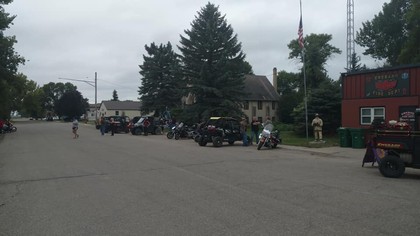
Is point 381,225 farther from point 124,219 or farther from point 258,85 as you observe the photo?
point 258,85

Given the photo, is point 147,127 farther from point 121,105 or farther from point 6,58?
point 121,105

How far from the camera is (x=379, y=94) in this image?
78.0 feet

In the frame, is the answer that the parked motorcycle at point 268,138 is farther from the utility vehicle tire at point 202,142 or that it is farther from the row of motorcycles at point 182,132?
the row of motorcycles at point 182,132

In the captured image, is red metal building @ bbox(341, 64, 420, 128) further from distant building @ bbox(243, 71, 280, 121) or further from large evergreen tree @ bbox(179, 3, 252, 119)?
distant building @ bbox(243, 71, 280, 121)

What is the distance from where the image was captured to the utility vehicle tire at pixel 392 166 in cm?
1137

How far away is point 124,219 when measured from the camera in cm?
678

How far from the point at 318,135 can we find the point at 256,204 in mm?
16224

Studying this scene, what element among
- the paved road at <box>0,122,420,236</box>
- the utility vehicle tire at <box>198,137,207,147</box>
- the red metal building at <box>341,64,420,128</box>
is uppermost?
the red metal building at <box>341,64,420,128</box>

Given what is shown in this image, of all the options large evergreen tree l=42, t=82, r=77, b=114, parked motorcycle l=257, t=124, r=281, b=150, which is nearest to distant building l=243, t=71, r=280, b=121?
parked motorcycle l=257, t=124, r=281, b=150

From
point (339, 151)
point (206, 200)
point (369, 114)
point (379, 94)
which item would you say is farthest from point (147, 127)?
point (206, 200)

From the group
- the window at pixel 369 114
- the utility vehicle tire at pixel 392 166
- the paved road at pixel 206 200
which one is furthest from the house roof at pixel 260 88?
the utility vehicle tire at pixel 392 166

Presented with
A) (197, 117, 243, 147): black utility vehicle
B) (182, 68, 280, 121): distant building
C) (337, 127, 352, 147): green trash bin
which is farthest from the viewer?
(182, 68, 280, 121): distant building

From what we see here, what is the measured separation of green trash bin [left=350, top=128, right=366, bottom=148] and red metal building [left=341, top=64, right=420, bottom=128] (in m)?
2.96

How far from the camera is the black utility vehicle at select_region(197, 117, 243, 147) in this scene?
75.1ft
